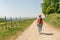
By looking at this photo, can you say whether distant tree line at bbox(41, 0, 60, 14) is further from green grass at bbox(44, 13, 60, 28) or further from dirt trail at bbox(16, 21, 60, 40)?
dirt trail at bbox(16, 21, 60, 40)

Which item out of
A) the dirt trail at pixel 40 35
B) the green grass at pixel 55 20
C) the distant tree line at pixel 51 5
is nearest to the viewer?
the dirt trail at pixel 40 35

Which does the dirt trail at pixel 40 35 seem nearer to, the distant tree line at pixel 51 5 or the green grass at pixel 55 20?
the green grass at pixel 55 20

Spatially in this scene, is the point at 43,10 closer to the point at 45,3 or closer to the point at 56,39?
the point at 45,3

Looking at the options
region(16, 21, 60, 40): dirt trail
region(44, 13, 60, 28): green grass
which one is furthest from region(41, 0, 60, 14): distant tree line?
region(16, 21, 60, 40): dirt trail

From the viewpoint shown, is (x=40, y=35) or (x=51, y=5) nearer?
(x=40, y=35)

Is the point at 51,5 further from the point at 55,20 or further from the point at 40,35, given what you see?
the point at 40,35

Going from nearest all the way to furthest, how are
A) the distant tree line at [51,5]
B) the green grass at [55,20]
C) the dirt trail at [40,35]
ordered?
1. the dirt trail at [40,35]
2. the green grass at [55,20]
3. the distant tree line at [51,5]

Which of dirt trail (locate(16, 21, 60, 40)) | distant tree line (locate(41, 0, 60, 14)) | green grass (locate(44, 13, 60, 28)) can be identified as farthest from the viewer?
distant tree line (locate(41, 0, 60, 14))

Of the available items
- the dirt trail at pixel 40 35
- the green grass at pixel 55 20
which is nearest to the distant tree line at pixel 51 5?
the green grass at pixel 55 20

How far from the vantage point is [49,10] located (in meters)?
70.6

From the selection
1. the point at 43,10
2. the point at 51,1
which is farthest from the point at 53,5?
the point at 43,10

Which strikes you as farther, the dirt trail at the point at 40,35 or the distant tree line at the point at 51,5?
the distant tree line at the point at 51,5

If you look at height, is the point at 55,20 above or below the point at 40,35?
below

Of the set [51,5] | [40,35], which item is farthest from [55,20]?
[51,5]
